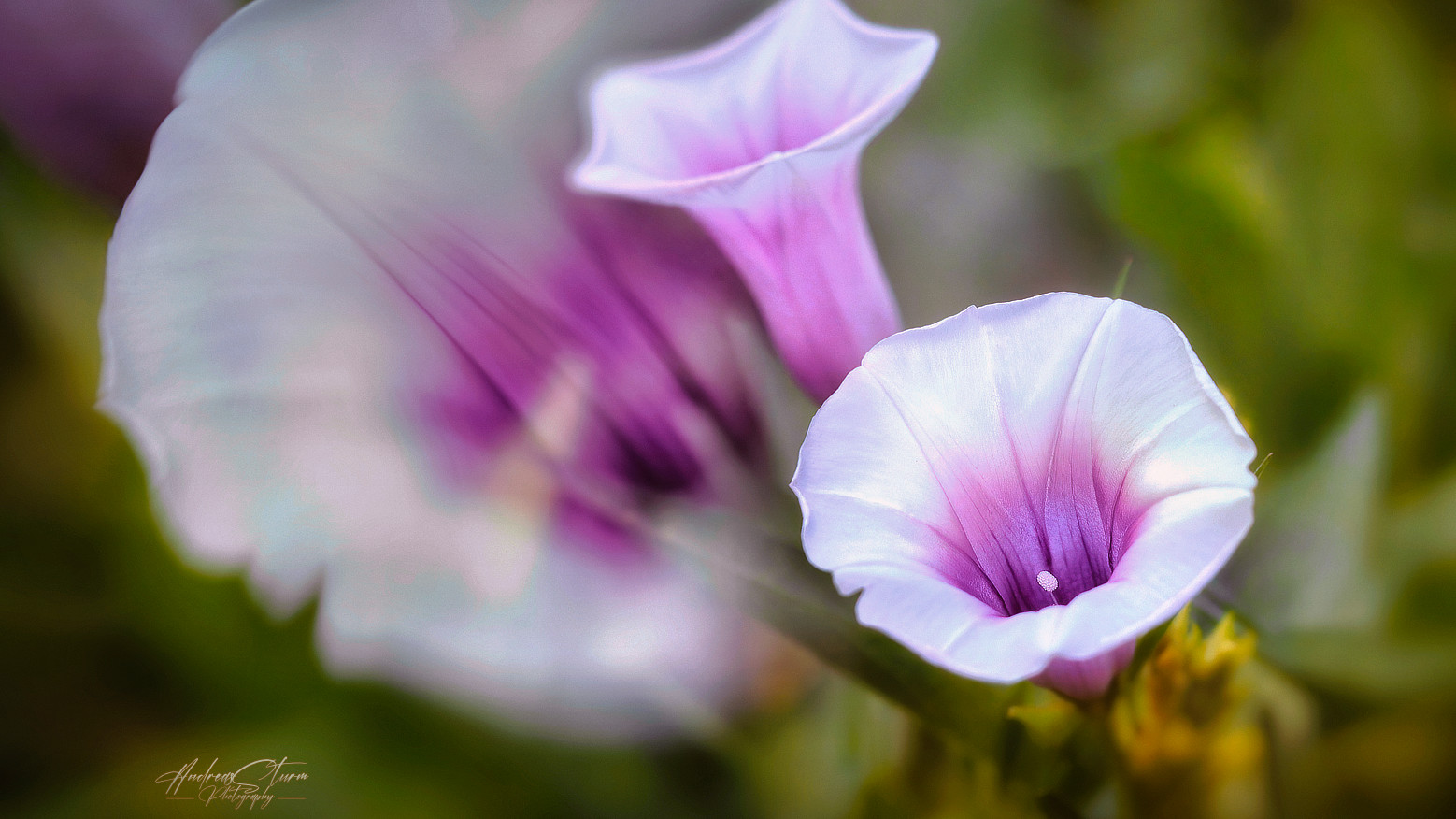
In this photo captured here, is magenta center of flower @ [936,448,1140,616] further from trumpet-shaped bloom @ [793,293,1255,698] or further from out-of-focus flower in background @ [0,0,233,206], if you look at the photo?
out-of-focus flower in background @ [0,0,233,206]

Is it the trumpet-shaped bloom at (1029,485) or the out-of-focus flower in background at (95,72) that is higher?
the out-of-focus flower in background at (95,72)

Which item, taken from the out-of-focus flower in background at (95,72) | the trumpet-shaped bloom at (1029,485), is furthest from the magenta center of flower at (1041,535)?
the out-of-focus flower in background at (95,72)

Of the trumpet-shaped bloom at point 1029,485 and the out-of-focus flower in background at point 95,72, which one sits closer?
the trumpet-shaped bloom at point 1029,485

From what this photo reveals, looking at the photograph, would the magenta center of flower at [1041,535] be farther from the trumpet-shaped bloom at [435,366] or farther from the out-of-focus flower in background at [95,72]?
the out-of-focus flower in background at [95,72]

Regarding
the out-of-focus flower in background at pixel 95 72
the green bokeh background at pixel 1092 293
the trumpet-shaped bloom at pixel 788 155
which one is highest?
the out-of-focus flower in background at pixel 95 72

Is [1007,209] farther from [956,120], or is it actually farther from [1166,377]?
[1166,377]

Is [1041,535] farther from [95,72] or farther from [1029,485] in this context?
[95,72]

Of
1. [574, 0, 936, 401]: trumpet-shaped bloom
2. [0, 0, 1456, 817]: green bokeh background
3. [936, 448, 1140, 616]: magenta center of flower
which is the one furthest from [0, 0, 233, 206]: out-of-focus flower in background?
[936, 448, 1140, 616]: magenta center of flower
